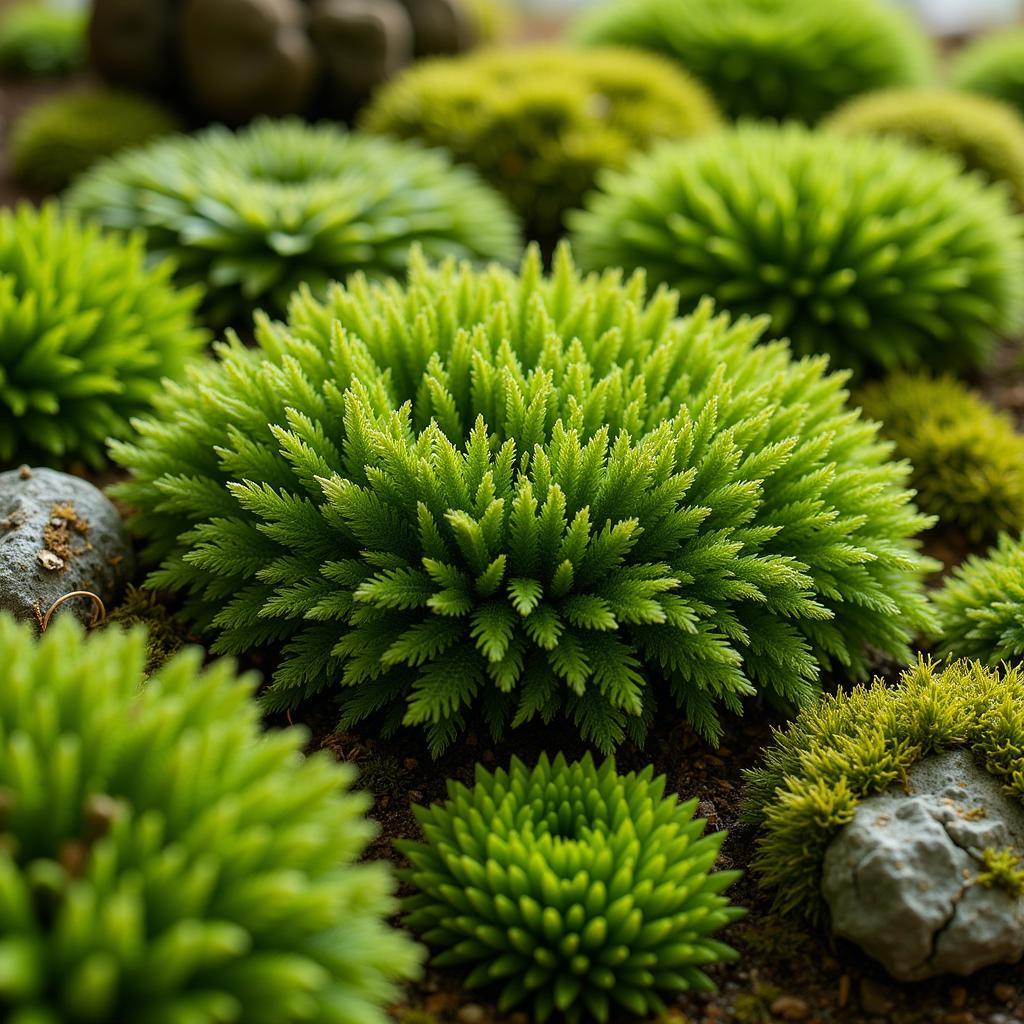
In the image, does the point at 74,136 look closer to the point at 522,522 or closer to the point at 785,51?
the point at 785,51

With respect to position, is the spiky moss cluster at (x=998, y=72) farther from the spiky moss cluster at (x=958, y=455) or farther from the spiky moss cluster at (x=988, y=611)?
the spiky moss cluster at (x=988, y=611)

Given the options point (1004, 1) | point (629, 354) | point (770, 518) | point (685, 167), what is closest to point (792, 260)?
point (685, 167)

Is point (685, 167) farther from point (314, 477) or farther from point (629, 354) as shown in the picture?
point (314, 477)

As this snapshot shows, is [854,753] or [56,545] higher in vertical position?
[854,753]

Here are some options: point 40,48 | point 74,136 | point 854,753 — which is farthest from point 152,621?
point 40,48

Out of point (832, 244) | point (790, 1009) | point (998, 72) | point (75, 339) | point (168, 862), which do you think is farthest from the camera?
point (998, 72)

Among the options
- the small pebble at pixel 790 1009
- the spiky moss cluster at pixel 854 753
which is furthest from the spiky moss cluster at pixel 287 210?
the small pebble at pixel 790 1009
